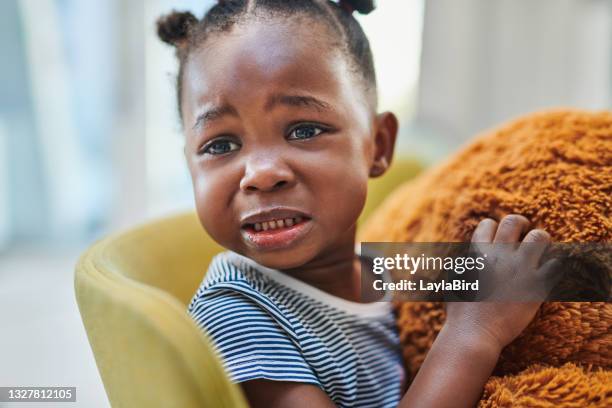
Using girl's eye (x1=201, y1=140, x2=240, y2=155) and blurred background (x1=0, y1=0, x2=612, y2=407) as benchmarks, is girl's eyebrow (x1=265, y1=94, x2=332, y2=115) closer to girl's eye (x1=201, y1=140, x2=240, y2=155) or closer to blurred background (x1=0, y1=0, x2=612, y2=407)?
girl's eye (x1=201, y1=140, x2=240, y2=155)

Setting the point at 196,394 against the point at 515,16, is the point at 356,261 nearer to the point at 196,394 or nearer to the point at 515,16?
the point at 196,394

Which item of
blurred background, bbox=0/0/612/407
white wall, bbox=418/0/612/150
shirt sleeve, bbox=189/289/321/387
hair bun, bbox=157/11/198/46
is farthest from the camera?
white wall, bbox=418/0/612/150

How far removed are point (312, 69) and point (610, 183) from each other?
32cm


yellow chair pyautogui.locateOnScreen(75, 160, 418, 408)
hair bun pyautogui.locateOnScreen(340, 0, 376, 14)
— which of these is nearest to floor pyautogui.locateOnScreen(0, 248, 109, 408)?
yellow chair pyautogui.locateOnScreen(75, 160, 418, 408)

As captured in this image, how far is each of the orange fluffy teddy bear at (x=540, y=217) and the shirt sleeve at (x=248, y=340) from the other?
0.18 metres

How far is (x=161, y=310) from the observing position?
0.48m

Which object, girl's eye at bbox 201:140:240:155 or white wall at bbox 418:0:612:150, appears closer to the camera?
girl's eye at bbox 201:140:240:155

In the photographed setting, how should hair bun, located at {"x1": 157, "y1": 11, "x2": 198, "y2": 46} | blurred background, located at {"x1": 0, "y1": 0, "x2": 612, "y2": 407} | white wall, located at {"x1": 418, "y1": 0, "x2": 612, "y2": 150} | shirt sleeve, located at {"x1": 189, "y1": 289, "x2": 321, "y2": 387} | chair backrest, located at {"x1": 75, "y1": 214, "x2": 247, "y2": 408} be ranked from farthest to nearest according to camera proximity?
white wall, located at {"x1": 418, "y1": 0, "x2": 612, "y2": 150}
blurred background, located at {"x1": 0, "y1": 0, "x2": 612, "y2": 407}
hair bun, located at {"x1": 157, "y1": 11, "x2": 198, "y2": 46}
shirt sleeve, located at {"x1": 189, "y1": 289, "x2": 321, "y2": 387}
chair backrest, located at {"x1": 75, "y1": 214, "x2": 247, "y2": 408}


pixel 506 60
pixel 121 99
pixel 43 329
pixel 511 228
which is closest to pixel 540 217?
pixel 511 228

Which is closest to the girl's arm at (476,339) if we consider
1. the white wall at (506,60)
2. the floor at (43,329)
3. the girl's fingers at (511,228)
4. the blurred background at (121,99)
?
the girl's fingers at (511,228)

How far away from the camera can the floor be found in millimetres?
1067

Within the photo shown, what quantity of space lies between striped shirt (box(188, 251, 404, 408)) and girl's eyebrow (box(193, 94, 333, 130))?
0.16 metres

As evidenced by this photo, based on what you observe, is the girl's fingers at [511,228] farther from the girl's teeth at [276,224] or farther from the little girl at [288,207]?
the girl's teeth at [276,224]

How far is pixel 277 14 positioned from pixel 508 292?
36cm
